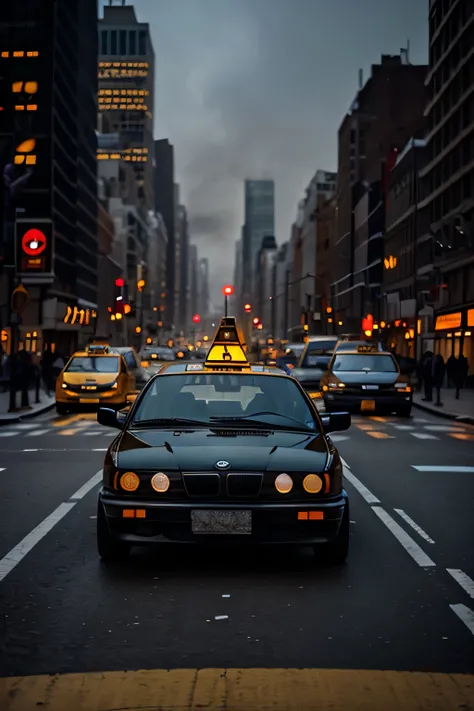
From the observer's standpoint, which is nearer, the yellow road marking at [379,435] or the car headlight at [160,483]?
the car headlight at [160,483]

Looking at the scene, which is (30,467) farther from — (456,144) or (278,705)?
(456,144)

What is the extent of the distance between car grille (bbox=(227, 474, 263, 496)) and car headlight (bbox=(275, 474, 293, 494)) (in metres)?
0.13

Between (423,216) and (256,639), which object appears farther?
(423,216)

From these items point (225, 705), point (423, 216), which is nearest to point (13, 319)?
point (225, 705)

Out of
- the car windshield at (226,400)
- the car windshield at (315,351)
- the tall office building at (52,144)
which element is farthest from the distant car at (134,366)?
the tall office building at (52,144)

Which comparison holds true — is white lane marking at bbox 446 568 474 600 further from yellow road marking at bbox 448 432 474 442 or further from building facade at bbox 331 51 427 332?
building facade at bbox 331 51 427 332

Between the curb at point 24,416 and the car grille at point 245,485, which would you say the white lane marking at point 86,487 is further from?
the curb at point 24,416

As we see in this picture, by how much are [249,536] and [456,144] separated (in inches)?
2315

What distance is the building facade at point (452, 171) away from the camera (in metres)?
59.2

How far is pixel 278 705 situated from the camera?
4.94 metres

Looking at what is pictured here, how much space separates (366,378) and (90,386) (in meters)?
7.48

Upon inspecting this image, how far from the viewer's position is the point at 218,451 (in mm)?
8039

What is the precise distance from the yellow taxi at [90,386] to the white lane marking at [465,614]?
2322cm

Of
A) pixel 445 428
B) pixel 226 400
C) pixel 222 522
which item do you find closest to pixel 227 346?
pixel 445 428
